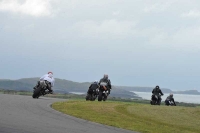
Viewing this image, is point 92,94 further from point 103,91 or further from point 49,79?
point 49,79

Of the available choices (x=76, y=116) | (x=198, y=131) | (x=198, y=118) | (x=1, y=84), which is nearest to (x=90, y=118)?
(x=76, y=116)

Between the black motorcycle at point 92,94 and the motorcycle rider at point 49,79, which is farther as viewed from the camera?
the black motorcycle at point 92,94

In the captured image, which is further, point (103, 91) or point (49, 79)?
point (103, 91)

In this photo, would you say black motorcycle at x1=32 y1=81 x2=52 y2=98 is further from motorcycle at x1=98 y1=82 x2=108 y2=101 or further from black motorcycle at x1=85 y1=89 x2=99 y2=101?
motorcycle at x1=98 y1=82 x2=108 y2=101

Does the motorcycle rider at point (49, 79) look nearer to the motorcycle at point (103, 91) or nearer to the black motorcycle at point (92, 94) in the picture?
the black motorcycle at point (92, 94)

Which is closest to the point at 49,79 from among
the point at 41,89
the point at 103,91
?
the point at 41,89

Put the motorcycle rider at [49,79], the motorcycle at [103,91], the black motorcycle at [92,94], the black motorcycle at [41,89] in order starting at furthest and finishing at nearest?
the black motorcycle at [92,94] < the motorcycle at [103,91] < the motorcycle rider at [49,79] < the black motorcycle at [41,89]

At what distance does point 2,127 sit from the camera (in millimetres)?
12000

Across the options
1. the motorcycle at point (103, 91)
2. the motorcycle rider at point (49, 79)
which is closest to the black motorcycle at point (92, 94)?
the motorcycle at point (103, 91)

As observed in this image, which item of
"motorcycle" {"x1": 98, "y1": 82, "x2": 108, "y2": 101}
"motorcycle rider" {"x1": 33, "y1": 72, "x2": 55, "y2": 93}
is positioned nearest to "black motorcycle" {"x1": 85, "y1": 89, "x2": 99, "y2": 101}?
"motorcycle" {"x1": 98, "y1": 82, "x2": 108, "y2": 101}

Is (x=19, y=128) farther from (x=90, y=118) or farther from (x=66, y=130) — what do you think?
(x=90, y=118)

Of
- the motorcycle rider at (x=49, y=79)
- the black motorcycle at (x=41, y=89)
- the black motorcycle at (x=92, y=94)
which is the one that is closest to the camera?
the black motorcycle at (x=41, y=89)

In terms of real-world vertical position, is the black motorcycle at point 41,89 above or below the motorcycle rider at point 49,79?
below

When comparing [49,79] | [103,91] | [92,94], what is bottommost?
[92,94]
